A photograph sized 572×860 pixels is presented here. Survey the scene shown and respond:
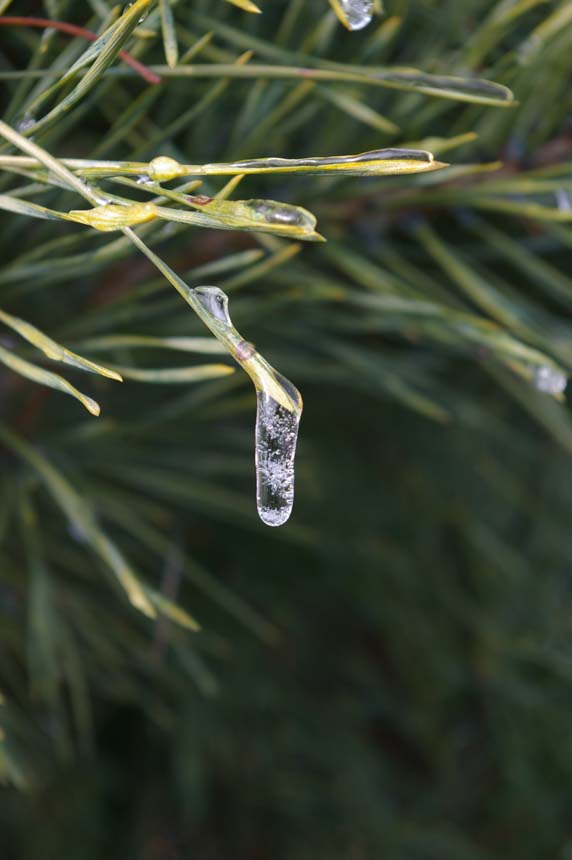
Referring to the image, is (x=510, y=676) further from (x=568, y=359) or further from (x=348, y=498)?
(x=568, y=359)

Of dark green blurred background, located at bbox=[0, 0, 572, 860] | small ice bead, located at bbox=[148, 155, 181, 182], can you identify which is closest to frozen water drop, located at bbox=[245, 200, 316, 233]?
small ice bead, located at bbox=[148, 155, 181, 182]

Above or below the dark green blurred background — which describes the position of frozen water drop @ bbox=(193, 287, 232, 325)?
above

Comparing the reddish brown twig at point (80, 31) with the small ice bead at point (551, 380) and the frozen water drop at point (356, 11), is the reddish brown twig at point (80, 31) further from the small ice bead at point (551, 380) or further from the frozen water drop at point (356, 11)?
the small ice bead at point (551, 380)

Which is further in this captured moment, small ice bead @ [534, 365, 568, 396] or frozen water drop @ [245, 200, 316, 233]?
small ice bead @ [534, 365, 568, 396]

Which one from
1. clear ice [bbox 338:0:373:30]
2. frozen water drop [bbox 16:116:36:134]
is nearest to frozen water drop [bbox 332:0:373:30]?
clear ice [bbox 338:0:373:30]

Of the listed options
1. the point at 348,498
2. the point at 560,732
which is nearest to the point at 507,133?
the point at 348,498

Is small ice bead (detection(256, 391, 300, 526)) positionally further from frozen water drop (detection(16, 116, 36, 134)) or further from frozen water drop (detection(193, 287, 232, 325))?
frozen water drop (detection(16, 116, 36, 134))

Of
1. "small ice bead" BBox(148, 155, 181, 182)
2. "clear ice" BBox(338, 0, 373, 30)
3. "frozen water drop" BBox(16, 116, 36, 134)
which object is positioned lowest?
"frozen water drop" BBox(16, 116, 36, 134)
